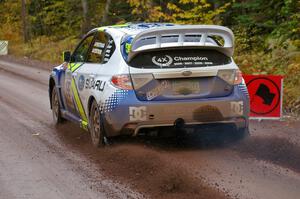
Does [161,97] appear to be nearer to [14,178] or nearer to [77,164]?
[77,164]

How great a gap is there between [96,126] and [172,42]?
5.04 feet

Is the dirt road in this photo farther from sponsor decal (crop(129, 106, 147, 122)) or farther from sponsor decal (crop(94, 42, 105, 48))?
sponsor decal (crop(94, 42, 105, 48))

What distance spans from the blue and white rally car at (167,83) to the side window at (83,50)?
42.8 inches

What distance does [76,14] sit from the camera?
1805 inches

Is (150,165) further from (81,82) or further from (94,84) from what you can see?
(81,82)

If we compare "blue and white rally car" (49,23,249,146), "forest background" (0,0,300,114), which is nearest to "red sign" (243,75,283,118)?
"forest background" (0,0,300,114)

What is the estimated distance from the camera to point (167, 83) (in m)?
7.95

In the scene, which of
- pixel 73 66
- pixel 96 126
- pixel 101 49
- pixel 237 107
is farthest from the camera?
pixel 73 66

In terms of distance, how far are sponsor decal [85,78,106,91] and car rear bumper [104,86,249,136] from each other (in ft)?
1.30

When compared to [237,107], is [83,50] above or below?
above

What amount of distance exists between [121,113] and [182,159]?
0.95 meters

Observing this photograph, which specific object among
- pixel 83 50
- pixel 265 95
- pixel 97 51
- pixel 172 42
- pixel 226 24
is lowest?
pixel 226 24

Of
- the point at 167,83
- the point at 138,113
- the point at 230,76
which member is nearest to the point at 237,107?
the point at 230,76

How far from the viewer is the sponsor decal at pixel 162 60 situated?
802cm
